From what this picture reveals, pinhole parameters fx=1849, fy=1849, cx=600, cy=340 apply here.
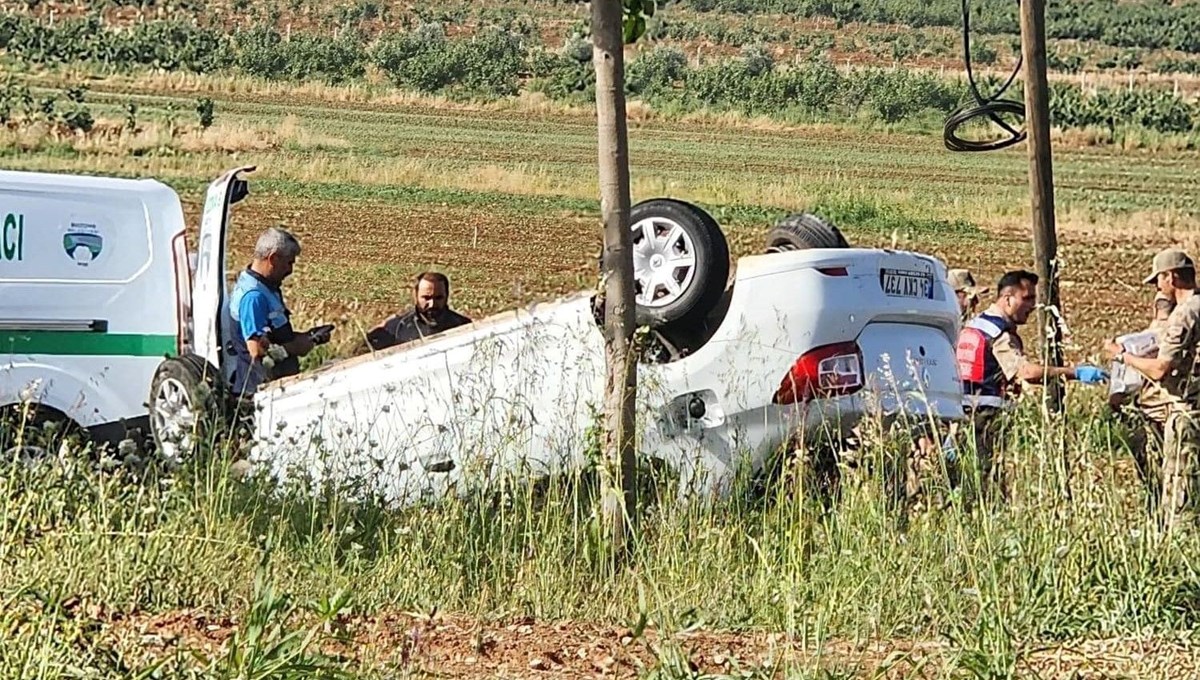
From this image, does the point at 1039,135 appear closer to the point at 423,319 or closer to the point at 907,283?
the point at 907,283

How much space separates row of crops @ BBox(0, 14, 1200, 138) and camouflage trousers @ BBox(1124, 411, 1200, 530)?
57.8 m

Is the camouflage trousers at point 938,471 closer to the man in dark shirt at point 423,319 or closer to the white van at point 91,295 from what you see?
the man in dark shirt at point 423,319

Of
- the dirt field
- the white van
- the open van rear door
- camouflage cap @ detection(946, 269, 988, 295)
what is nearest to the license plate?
the dirt field

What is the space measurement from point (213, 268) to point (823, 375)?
336cm

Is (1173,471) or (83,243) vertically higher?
(83,243)

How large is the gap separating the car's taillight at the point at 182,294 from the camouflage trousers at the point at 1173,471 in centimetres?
482

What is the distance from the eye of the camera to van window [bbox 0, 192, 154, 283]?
9.71 m

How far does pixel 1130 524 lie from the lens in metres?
6.33

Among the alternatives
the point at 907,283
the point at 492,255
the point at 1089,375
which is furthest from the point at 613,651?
the point at 492,255

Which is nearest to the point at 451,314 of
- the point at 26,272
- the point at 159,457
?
the point at 26,272

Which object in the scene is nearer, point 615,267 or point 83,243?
point 615,267

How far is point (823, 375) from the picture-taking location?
7.52m

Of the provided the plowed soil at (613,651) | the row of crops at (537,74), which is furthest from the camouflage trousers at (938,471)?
the row of crops at (537,74)

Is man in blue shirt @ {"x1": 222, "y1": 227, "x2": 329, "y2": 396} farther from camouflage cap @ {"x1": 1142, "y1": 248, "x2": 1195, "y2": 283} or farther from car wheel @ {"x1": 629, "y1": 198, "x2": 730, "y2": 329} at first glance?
camouflage cap @ {"x1": 1142, "y1": 248, "x2": 1195, "y2": 283}
